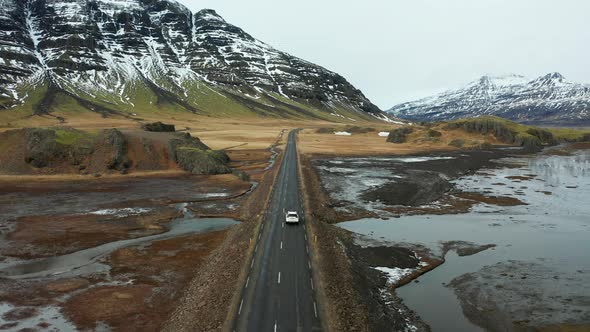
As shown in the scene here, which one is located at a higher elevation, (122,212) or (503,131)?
(503,131)

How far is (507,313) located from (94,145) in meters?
96.0

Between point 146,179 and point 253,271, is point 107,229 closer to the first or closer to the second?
point 253,271

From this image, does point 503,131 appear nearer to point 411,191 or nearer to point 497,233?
point 411,191

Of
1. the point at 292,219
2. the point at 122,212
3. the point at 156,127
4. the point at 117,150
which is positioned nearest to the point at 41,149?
the point at 117,150

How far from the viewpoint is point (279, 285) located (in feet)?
119

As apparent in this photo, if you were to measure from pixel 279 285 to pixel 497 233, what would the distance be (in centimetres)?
3498

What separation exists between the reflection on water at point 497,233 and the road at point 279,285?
9424mm

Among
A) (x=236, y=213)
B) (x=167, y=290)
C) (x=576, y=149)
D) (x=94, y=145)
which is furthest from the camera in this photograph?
(x=576, y=149)

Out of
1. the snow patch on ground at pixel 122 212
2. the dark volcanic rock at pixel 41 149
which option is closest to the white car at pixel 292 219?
the snow patch on ground at pixel 122 212

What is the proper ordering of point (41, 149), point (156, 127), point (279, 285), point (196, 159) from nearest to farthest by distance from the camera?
point (279, 285)
point (41, 149)
point (196, 159)
point (156, 127)

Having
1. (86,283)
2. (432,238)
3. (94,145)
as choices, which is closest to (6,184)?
(94,145)

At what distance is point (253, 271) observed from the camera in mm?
39875

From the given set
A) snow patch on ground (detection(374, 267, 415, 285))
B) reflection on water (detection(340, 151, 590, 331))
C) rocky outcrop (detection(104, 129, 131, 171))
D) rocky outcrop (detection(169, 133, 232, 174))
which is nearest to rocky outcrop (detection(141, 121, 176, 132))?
rocky outcrop (detection(169, 133, 232, 174))

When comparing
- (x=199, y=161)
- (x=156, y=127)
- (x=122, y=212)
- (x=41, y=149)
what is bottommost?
(x=122, y=212)
